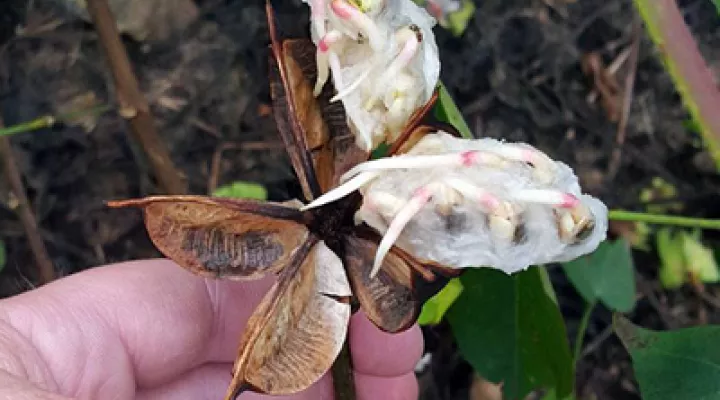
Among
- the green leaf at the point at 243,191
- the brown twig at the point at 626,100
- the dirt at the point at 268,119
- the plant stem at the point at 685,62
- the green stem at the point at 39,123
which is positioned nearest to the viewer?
the plant stem at the point at 685,62

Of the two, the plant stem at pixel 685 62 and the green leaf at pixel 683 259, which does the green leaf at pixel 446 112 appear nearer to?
the plant stem at pixel 685 62

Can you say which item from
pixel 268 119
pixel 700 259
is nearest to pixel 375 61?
pixel 268 119

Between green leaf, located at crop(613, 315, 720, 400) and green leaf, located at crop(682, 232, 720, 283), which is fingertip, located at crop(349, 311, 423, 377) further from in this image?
green leaf, located at crop(682, 232, 720, 283)

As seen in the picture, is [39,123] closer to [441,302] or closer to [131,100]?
[131,100]

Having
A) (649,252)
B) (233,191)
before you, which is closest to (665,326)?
(649,252)

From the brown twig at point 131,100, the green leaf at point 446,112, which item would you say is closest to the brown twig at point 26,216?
the brown twig at point 131,100

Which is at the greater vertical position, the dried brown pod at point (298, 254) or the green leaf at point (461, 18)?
the dried brown pod at point (298, 254)

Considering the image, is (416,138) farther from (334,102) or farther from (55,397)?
(55,397)
